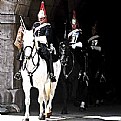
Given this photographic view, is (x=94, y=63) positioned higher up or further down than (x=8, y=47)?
further down

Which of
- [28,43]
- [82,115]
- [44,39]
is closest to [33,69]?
[28,43]

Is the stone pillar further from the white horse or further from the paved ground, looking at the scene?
the white horse

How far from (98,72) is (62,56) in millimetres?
2057

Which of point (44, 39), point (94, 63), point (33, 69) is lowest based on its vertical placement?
point (33, 69)

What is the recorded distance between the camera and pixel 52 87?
11141 mm

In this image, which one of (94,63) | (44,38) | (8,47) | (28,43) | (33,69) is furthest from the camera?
(94,63)

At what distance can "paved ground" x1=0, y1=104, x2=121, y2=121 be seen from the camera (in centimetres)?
1080

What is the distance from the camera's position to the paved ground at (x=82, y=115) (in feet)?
35.4

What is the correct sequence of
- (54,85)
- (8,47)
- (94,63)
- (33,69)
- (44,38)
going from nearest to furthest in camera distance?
(33,69), (44,38), (54,85), (8,47), (94,63)

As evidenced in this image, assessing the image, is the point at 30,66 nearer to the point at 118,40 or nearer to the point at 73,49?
the point at 73,49

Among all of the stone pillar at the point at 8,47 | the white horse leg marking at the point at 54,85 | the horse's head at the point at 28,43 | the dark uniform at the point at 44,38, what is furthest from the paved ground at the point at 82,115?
the horse's head at the point at 28,43

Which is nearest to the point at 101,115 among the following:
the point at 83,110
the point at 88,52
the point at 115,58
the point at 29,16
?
the point at 83,110

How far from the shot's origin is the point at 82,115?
1145cm

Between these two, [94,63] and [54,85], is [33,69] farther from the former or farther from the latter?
[94,63]
